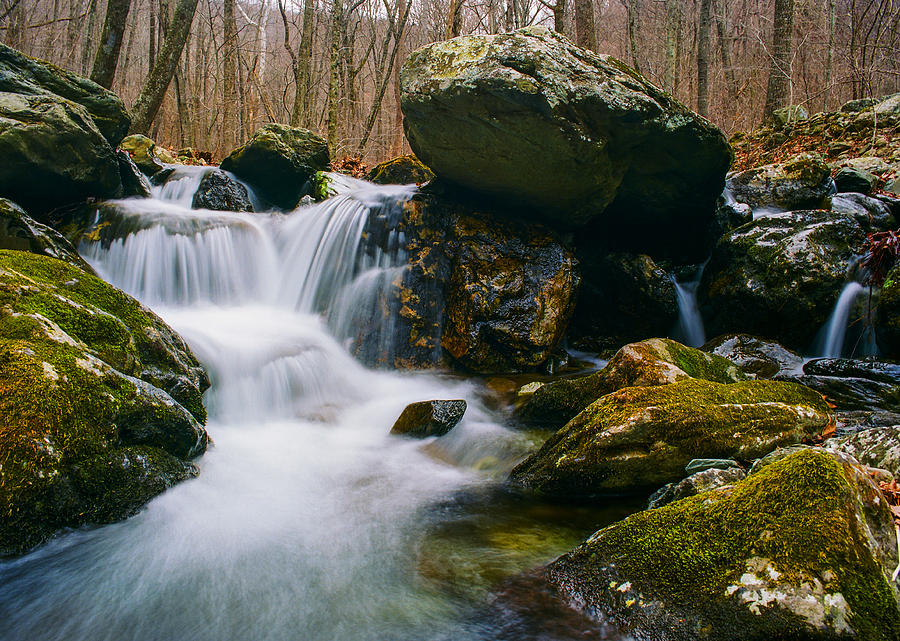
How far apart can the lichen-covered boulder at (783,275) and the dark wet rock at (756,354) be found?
0.45m

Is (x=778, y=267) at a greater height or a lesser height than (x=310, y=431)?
greater

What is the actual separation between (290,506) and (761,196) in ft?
31.2

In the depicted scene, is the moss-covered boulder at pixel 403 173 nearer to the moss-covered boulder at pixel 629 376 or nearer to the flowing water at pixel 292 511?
the flowing water at pixel 292 511

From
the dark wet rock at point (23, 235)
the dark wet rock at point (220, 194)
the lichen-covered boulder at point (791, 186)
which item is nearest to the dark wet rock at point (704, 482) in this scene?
the dark wet rock at point (23, 235)

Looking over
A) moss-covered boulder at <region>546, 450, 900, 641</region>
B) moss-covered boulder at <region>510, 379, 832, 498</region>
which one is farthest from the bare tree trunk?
moss-covered boulder at <region>546, 450, 900, 641</region>

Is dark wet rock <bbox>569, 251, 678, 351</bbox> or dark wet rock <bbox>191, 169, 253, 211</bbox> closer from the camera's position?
dark wet rock <bbox>569, 251, 678, 351</bbox>

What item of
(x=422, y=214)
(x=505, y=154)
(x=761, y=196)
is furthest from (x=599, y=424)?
(x=761, y=196)

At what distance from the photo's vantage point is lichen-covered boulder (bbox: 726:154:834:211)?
29.3 feet

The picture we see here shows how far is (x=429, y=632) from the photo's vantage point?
2.32 m

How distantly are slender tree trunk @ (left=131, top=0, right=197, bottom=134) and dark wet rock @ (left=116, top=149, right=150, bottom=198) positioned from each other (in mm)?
2532

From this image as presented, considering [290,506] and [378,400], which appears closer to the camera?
[290,506]

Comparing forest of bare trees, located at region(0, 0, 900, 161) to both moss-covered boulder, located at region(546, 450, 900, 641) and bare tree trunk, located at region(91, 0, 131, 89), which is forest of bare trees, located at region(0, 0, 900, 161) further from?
moss-covered boulder, located at region(546, 450, 900, 641)

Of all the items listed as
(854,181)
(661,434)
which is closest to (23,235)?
(661,434)

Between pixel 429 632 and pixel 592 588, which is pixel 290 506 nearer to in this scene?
pixel 429 632
